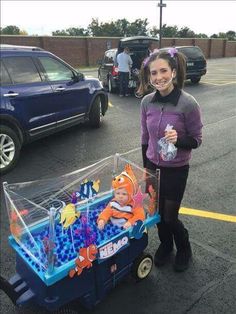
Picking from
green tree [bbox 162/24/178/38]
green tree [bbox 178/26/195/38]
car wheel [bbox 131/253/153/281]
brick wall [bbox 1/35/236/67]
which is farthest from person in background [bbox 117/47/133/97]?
green tree [bbox 162/24/178/38]

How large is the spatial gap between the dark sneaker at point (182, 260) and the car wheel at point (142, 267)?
27 cm

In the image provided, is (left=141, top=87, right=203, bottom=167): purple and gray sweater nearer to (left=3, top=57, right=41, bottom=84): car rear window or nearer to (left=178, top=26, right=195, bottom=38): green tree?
(left=3, top=57, right=41, bottom=84): car rear window

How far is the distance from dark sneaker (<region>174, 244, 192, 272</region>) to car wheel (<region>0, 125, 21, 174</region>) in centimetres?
337

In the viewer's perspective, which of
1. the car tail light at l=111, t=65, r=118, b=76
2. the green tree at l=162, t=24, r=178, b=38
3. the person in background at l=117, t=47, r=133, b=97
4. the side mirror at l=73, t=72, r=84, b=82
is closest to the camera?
the side mirror at l=73, t=72, r=84, b=82

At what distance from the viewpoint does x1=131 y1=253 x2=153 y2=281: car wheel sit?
303 cm

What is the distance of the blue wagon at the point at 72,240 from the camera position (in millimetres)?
2393

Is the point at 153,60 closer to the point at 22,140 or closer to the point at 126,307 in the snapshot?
the point at 126,307

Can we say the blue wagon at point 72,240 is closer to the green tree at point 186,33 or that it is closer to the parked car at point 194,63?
the parked car at point 194,63

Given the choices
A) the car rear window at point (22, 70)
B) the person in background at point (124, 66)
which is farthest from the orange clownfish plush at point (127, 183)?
the person in background at point (124, 66)

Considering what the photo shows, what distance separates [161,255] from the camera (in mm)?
3383

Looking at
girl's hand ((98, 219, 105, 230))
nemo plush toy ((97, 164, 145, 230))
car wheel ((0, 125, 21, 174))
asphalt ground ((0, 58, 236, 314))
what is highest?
nemo plush toy ((97, 164, 145, 230))

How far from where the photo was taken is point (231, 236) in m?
3.79

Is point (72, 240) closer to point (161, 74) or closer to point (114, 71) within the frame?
point (161, 74)

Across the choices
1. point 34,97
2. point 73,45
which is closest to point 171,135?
point 34,97
